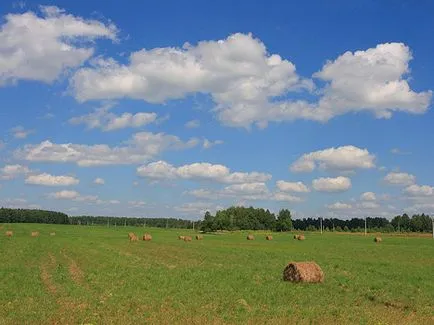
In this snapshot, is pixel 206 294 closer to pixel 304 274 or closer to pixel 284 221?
pixel 304 274

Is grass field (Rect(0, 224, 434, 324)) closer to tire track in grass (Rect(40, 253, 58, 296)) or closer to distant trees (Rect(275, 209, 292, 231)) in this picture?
tire track in grass (Rect(40, 253, 58, 296))

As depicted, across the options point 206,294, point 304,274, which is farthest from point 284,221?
point 206,294

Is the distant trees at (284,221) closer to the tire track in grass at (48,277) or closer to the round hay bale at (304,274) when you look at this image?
the tire track in grass at (48,277)

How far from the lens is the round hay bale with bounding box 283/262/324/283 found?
27039mm

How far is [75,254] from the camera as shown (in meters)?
44.9

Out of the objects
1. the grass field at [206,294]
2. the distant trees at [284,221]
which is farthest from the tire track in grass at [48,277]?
the distant trees at [284,221]

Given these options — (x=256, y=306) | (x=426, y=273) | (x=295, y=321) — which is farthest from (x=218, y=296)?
(x=426, y=273)

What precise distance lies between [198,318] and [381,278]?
52.1 feet

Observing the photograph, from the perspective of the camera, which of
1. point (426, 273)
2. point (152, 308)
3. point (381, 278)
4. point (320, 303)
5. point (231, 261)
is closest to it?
point (152, 308)

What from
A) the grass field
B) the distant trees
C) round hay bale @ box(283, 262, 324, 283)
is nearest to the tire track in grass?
the grass field

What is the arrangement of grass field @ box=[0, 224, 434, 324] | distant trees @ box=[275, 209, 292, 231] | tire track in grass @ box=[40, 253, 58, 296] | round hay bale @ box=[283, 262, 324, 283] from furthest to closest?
distant trees @ box=[275, 209, 292, 231], round hay bale @ box=[283, 262, 324, 283], tire track in grass @ box=[40, 253, 58, 296], grass field @ box=[0, 224, 434, 324]

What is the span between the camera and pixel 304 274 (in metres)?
27.1

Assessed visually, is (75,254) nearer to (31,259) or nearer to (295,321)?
(31,259)

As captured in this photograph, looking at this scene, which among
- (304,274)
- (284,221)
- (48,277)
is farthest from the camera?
(284,221)
